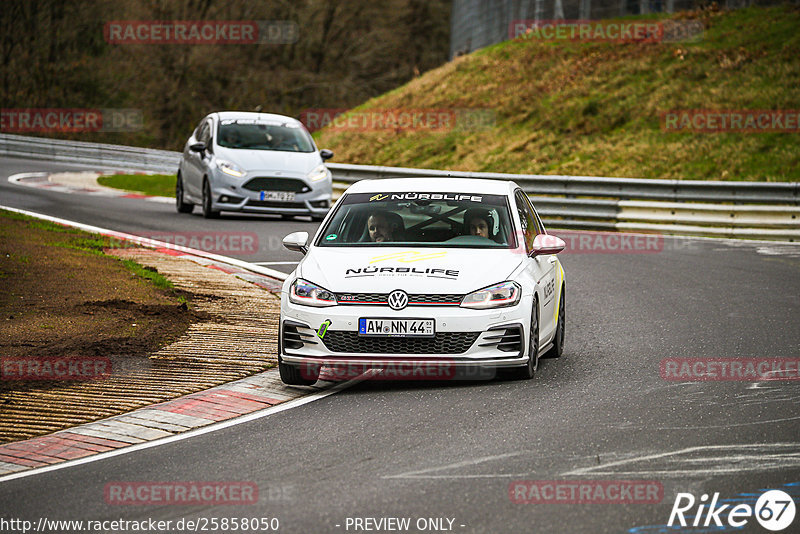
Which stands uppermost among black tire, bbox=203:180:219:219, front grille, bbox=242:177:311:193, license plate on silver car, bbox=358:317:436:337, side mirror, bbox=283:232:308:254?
side mirror, bbox=283:232:308:254

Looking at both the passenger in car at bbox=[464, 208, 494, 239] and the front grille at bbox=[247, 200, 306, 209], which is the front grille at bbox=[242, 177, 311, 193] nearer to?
the front grille at bbox=[247, 200, 306, 209]

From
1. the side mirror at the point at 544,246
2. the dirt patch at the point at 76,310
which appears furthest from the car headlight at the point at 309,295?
the side mirror at the point at 544,246

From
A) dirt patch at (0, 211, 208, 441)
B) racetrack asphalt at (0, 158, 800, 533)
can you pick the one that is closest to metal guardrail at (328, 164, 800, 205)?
dirt patch at (0, 211, 208, 441)

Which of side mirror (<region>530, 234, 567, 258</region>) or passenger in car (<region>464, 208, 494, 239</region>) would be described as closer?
side mirror (<region>530, 234, 567, 258</region>)

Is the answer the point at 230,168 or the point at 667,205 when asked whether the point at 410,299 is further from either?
the point at 667,205

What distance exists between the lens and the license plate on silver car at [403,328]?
8.48m

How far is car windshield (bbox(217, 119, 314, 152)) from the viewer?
2228cm

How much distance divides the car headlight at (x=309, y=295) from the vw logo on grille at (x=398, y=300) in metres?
0.43

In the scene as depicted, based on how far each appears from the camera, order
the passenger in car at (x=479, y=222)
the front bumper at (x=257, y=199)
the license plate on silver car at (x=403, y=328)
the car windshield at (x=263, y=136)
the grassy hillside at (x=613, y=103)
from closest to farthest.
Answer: the license plate on silver car at (x=403, y=328) < the passenger in car at (x=479, y=222) < the front bumper at (x=257, y=199) < the car windshield at (x=263, y=136) < the grassy hillside at (x=613, y=103)

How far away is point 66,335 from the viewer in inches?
401

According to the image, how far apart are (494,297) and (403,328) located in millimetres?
753

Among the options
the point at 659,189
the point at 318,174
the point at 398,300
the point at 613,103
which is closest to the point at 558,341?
the point at 398,300

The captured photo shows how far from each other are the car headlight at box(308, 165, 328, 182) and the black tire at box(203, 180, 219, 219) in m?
1.84

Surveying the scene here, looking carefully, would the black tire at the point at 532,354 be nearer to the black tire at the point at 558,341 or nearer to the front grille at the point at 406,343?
the front grille at the point at 406,343
